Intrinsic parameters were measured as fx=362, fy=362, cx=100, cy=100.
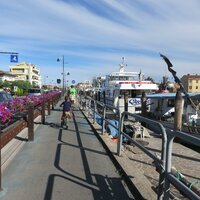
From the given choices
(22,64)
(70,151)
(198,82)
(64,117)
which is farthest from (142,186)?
(22,64)

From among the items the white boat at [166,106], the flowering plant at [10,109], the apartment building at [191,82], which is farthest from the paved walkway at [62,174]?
the apartment building at [191,82]

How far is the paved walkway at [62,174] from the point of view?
17.8 feet

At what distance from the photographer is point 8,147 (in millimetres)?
9164

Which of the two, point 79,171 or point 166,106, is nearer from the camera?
point 79,171

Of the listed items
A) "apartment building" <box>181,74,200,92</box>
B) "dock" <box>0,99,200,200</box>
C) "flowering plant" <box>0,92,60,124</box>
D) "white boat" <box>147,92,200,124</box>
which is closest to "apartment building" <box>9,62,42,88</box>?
"apartment building" <box>181,74,200,92</box>

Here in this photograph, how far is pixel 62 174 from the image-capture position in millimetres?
6508

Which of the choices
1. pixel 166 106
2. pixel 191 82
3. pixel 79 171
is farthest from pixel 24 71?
pixel 79 171

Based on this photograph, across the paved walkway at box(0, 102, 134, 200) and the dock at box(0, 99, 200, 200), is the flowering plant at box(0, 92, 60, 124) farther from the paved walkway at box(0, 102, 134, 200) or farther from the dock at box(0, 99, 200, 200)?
the paved walkway at box(0, 102, 134, 200)

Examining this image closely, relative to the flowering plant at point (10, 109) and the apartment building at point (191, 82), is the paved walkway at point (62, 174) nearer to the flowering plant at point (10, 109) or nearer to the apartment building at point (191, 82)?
the flowering plant at point (10, 109)

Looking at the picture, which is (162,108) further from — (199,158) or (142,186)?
(142,186)

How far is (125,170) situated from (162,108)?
22080 millimetres

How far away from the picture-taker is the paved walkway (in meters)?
5.44

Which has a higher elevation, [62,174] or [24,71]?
[24,71]

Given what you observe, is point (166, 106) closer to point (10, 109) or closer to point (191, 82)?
point (10, 109)
